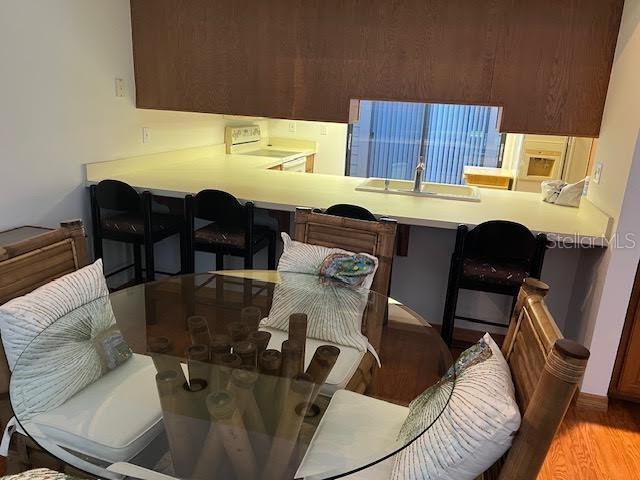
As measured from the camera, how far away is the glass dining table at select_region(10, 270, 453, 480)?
1.28m

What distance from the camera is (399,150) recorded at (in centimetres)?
621

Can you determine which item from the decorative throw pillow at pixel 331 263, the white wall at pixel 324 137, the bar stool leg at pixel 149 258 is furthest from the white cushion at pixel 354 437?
the white wall at pixel 324 137

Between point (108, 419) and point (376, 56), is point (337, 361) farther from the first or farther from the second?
point (376, 56)

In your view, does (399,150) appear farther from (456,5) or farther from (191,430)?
(191,430)

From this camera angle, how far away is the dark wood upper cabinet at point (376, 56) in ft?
8.67

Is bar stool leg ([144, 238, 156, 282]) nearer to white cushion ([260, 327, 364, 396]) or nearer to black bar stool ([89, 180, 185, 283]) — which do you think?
black bar stool ([89, 180, 185, 283])

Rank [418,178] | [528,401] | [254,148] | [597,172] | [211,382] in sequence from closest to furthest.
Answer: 1. [528,401]
2. [211,382]
3. [597,172]
4. [418,178]
5. [254,148]

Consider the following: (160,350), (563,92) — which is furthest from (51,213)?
(563,92)

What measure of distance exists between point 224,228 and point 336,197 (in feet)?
2.30

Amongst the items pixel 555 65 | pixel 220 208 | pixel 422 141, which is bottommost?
pixel 220 208

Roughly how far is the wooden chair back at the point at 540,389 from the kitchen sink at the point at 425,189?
6.35ft

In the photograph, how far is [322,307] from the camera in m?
2.13

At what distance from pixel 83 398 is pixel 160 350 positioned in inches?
10.2

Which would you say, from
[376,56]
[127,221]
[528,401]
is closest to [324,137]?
[376,56]
